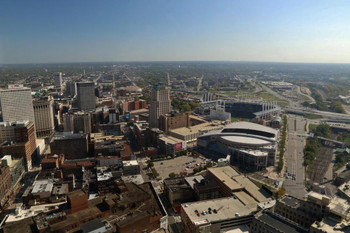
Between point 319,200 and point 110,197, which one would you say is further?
point 110,197

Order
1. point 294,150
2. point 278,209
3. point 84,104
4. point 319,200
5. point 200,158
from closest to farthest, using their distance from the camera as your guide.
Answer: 1. point 319,200
2. point 278,209
3. point 200,158
4. point 294,150
5. point 84,104

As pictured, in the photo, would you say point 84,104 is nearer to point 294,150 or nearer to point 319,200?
point 294,150

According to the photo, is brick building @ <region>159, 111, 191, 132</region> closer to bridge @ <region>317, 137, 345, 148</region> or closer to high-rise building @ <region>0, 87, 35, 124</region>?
high-rise building @ <region>0, 87, 35, 124</region>

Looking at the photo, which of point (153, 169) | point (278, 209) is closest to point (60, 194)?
point (153, 169)

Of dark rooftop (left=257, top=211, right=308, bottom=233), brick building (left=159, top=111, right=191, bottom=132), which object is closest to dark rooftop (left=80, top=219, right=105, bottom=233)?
dark rooftop (left=257, top=211, right=308, bottom=233)

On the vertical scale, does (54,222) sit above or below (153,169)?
above

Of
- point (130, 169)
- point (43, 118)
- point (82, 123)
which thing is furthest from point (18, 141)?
point (130, 169)

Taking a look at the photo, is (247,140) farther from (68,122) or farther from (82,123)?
(68,122)
